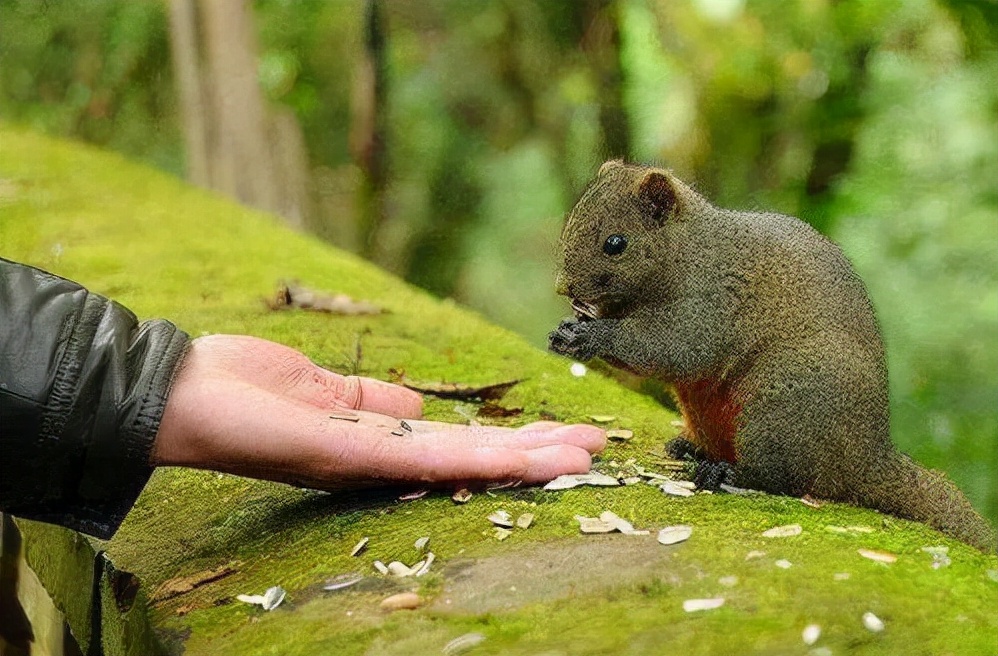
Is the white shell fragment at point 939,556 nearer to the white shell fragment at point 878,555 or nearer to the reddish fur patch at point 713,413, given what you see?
the white shell fragment at point 878,555

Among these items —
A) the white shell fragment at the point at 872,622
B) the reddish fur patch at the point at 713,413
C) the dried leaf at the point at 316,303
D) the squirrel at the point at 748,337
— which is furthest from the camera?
the dried leaf at the point at 316,303

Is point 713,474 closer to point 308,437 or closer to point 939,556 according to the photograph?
point 939,556

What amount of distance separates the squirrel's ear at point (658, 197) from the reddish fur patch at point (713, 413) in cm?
37

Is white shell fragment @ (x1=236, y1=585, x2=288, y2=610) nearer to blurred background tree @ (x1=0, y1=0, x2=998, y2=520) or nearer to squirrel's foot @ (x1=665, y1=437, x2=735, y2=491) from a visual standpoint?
squirrel's foot @ (x1=665, y1=437, x2=735, y2=491)

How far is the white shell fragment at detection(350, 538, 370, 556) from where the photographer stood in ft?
6.01

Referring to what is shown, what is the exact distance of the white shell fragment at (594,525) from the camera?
1.84 m

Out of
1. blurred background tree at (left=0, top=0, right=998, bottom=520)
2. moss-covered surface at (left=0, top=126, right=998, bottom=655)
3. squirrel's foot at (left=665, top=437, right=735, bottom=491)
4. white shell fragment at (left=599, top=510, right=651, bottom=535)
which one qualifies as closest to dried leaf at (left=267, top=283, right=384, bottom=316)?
moss-covered surface at (left=0, top=126, right=998, bottom=655)

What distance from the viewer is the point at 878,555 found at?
1695 millimetres

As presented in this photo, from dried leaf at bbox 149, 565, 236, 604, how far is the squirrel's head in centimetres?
91

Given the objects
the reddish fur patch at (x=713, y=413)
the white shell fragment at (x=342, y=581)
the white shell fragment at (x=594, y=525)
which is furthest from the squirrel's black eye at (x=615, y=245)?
the white shell fragment at (x=342, y=581)

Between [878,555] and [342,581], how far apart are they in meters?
0.89

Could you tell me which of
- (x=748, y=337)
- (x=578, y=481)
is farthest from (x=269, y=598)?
(x=748, y=337)

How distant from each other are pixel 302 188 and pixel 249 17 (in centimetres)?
129

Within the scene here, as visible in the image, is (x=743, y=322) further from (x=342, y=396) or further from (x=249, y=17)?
(x=249, y=17)
